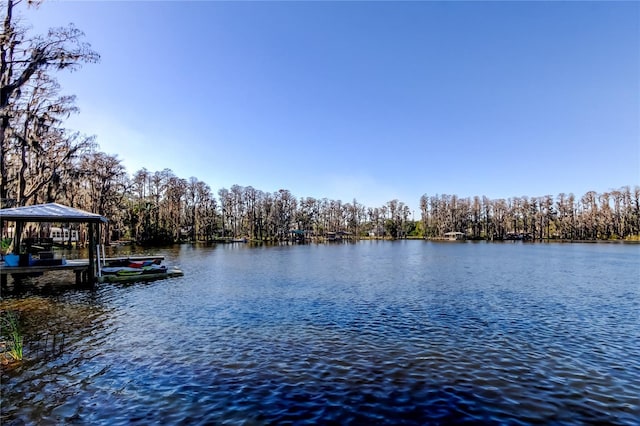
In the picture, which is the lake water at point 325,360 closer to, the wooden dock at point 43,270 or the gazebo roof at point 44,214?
the wooden dock at point 43,270

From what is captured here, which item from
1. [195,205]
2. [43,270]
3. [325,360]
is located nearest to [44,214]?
[43,270]

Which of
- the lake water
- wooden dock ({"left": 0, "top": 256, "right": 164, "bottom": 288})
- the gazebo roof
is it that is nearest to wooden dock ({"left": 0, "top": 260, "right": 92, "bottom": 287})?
wooden dock ({"left": 0, "top": 256, "right": 164, "bottom": 288})

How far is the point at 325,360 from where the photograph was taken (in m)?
9.61

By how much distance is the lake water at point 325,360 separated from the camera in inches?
271

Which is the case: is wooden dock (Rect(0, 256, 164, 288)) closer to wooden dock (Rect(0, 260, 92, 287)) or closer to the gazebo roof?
wooden dock (Rect(0, 260, 92, 287))

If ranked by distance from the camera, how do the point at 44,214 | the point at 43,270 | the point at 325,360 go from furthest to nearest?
the point at 43,270
the point at 44,214
the point at 325,360

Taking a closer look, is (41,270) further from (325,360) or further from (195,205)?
(195,205)

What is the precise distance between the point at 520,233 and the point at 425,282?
112 metres

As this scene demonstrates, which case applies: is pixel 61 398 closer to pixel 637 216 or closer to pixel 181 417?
pixel 181 417

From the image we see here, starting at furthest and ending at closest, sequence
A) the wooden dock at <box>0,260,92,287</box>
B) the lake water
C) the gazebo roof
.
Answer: the wooden dock at <box>0,260,92,287</box>, the gazebo roof, the lake water

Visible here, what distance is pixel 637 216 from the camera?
9438cm

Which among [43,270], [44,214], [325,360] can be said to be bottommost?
[325,360]

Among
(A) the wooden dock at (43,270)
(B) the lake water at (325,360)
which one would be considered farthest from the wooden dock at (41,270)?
(B) the lake water at (325,360)

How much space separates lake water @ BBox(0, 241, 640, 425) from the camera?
687 centimetres
